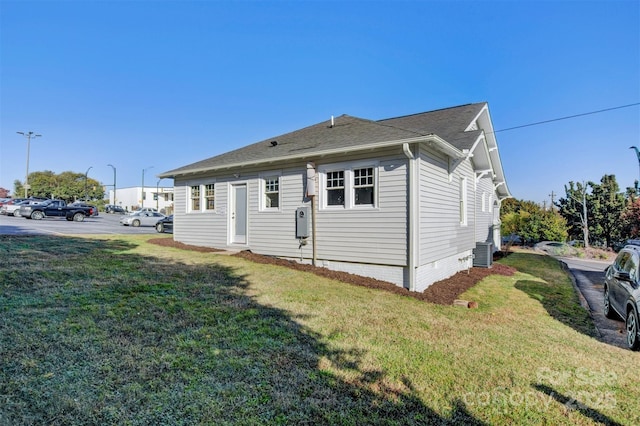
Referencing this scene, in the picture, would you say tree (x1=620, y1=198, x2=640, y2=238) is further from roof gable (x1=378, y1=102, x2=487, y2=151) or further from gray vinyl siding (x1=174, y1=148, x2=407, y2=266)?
gray vinyl siding (x1=174, y1=148, x2=407, y2=266)

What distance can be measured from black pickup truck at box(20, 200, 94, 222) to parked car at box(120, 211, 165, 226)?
3.44 meters

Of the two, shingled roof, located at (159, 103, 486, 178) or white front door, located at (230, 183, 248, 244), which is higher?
shingled roof, located at (159, 103, 486, 178)

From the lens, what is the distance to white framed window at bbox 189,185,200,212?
13.1 metres

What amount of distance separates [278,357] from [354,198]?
5.60 meters

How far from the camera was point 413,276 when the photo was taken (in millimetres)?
7746

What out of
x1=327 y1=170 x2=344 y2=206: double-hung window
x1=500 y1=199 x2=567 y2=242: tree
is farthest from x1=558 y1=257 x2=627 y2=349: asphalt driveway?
x1=500 y1=199 x2=567 y2=242: tree

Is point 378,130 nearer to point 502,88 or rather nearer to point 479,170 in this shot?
point 479,170

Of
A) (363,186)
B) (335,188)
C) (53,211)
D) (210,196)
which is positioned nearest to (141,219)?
(53,211)

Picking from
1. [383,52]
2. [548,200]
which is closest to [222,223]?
[383,52]

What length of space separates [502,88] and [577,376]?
19.1 metres

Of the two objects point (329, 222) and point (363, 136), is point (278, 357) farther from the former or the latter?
point (363, 136)

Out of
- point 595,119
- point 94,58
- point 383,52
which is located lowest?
point 595,119

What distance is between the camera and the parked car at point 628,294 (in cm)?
512

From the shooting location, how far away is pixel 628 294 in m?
5.53
